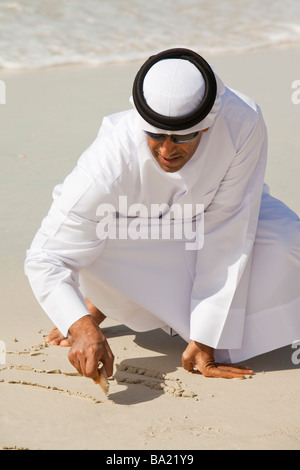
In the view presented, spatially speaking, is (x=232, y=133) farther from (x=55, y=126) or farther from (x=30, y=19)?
A: (x=30, y=19)

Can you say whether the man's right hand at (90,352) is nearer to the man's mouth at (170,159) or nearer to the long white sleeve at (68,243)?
the long white sleeve at (68,243)

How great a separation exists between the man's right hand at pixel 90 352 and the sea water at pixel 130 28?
4844 millimetres

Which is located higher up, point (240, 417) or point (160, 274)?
point (160, 274)

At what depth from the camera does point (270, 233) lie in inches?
135

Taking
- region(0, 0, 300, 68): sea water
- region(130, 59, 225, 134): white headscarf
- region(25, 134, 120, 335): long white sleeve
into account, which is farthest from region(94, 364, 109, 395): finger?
region(0, 0, 300, 68): sea water

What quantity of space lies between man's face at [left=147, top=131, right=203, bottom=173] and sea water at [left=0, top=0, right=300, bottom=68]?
183 inches

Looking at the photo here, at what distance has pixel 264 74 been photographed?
715 cm

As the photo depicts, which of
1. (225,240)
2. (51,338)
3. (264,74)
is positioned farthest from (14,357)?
(264,74)

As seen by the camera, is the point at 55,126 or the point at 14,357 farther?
the point at 55,126

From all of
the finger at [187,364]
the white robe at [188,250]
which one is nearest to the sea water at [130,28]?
the white robe at [188,250]

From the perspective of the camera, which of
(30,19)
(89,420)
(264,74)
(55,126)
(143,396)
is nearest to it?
(89,420)

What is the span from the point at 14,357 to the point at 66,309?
1.71ft
